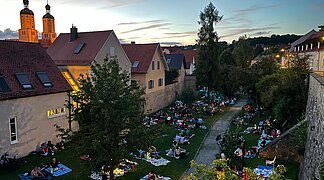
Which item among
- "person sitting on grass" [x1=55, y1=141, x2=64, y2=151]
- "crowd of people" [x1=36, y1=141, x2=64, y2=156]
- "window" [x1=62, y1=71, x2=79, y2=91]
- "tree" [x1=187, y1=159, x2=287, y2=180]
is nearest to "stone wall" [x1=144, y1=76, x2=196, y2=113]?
"window" [x1=62, y1=71, x2=79, y2=91]

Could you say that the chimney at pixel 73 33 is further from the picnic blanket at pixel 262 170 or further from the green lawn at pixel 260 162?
the picnic blanket at pixel 262 170

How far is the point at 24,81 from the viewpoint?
20953 mm

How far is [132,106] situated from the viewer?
13.4 metres

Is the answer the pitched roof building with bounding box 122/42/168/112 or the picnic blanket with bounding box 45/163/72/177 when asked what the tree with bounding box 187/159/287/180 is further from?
the pitched roof building with bounding box 122/42/168/112

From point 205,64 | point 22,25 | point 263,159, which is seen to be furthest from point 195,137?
point 22,25

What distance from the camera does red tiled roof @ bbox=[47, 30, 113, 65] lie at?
2964 cm

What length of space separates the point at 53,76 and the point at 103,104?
1272 cm

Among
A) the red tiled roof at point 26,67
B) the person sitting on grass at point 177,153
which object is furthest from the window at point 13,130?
the person sitting on grass at point 177,153

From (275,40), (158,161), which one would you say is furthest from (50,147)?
(275,40)

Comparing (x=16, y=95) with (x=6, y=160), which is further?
(x=16, y=95)

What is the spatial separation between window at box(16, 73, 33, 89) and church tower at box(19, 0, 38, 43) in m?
76.5

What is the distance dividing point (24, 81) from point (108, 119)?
11608 millimetres

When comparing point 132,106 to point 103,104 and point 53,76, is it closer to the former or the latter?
point 103,104

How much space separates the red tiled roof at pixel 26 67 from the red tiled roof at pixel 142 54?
1504cm
